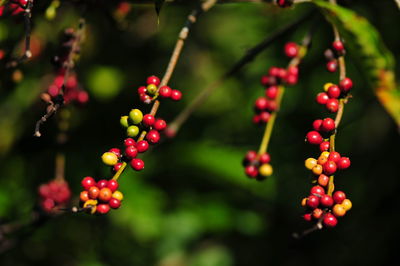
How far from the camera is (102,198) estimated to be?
127 centimetres

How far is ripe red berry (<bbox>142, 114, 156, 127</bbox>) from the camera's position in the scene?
4.11ft

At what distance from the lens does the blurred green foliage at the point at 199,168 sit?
9.39 ft

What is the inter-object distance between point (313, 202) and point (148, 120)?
46 cm

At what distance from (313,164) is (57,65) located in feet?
2.98

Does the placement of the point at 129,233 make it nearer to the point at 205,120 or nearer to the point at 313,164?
the point at 205,120

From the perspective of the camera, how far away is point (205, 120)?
3225 mm

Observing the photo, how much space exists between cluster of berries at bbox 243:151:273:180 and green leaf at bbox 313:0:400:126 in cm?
31

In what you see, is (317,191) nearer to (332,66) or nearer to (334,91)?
(334,91)

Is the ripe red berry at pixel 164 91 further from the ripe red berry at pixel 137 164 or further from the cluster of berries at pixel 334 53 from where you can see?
the cluster of berries at pixel 334 53

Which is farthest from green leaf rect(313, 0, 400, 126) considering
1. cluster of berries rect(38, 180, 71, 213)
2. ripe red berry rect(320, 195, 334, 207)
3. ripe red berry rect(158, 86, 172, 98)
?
cluster of berries rect(38, 180, 71, 213)

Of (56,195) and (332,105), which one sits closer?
(332,105)

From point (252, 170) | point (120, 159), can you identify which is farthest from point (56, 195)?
point (252, 170)

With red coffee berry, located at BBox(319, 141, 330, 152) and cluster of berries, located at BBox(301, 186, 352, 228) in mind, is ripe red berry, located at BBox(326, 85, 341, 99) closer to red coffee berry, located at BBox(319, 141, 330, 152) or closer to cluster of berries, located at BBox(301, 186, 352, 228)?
red coffee berry, located at BBox(319, 141, 330, 152)

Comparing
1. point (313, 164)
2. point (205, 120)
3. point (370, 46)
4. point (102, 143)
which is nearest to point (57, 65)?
point (313, 164)
